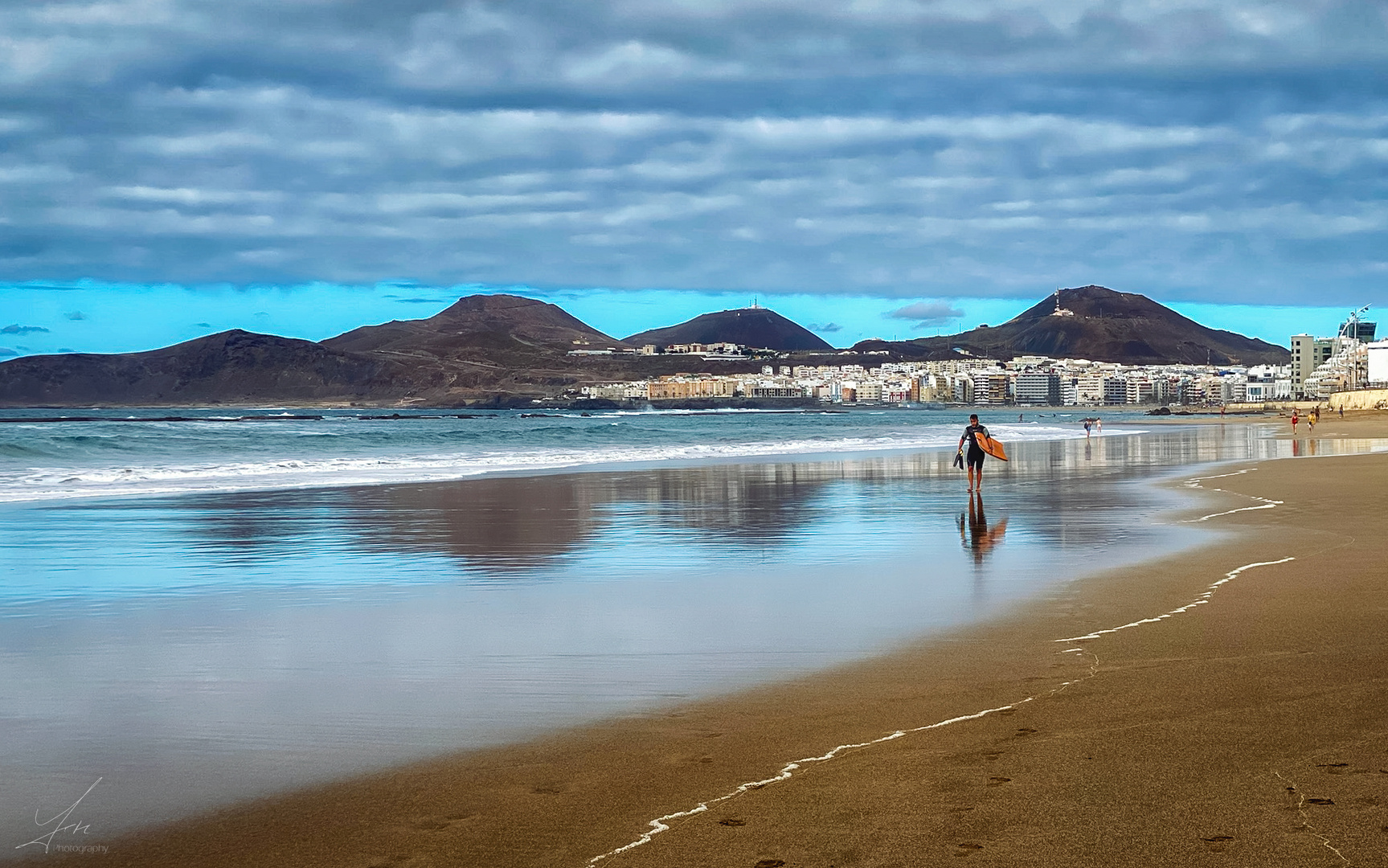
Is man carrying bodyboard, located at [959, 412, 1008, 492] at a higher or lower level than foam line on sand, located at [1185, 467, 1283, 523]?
higher

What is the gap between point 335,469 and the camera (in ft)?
99.8

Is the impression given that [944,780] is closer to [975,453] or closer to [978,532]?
[978,532]

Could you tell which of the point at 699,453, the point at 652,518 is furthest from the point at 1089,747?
the point at 699,453

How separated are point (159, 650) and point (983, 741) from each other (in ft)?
15.7

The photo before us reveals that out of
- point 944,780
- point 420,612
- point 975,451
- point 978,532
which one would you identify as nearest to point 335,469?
point 975,451

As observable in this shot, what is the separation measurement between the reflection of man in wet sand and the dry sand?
4740 mm

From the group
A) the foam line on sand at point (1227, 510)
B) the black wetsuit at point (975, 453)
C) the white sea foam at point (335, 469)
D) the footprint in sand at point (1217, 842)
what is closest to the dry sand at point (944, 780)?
the footprint in sand at point (1217, 842)

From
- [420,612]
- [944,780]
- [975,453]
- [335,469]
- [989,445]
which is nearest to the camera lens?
[944,780]

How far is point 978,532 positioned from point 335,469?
68.9 ft

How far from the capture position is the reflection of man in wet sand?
11688 millimetres

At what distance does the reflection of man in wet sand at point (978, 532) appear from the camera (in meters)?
11.7

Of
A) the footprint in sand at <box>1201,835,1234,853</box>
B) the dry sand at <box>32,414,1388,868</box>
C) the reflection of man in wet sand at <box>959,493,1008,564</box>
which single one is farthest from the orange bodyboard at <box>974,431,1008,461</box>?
the footprint in sand at <box>1201,835,1234,853</box>

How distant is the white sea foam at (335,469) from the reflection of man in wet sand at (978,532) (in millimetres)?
12919

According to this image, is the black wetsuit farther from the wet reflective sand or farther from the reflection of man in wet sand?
the reflection of man in wet sand
